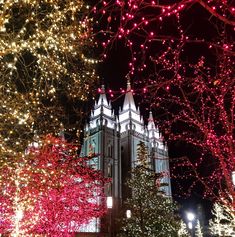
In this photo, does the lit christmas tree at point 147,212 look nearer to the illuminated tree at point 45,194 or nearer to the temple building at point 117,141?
the illuminated tree at point 45,194

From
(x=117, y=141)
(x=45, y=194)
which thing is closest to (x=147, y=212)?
(x=45, y=194)

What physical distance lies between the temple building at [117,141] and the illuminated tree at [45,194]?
28847mm

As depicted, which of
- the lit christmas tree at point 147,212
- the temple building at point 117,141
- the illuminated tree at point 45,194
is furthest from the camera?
the temple building at point 117,141

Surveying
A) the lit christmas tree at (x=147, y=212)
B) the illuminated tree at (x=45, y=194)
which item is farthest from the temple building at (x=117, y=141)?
the lit christmas tree at (x=147, y=212)

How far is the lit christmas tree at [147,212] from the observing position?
70.9ft

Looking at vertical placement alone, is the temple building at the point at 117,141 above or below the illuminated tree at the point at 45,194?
above

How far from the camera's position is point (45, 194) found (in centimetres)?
1692

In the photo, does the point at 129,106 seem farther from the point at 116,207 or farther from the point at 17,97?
the point at 17,97

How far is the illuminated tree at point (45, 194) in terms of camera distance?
405 inches

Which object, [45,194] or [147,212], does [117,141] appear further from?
[45,194]

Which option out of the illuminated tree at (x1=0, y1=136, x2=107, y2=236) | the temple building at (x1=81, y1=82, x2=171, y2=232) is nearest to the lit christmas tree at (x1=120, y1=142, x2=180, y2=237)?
the illuminated tree at (x1=0, y1=136, x2=107, y2=236)

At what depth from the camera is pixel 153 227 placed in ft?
70.9

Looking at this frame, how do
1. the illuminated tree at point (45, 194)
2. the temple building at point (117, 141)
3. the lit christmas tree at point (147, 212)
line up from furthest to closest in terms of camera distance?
the temple building at point (117, 141) → the lit christmas tree at point (147, 212) → the illuminated tree at point (45, 194)

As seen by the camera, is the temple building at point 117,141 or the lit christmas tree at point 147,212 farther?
the temple building at point 117,141
